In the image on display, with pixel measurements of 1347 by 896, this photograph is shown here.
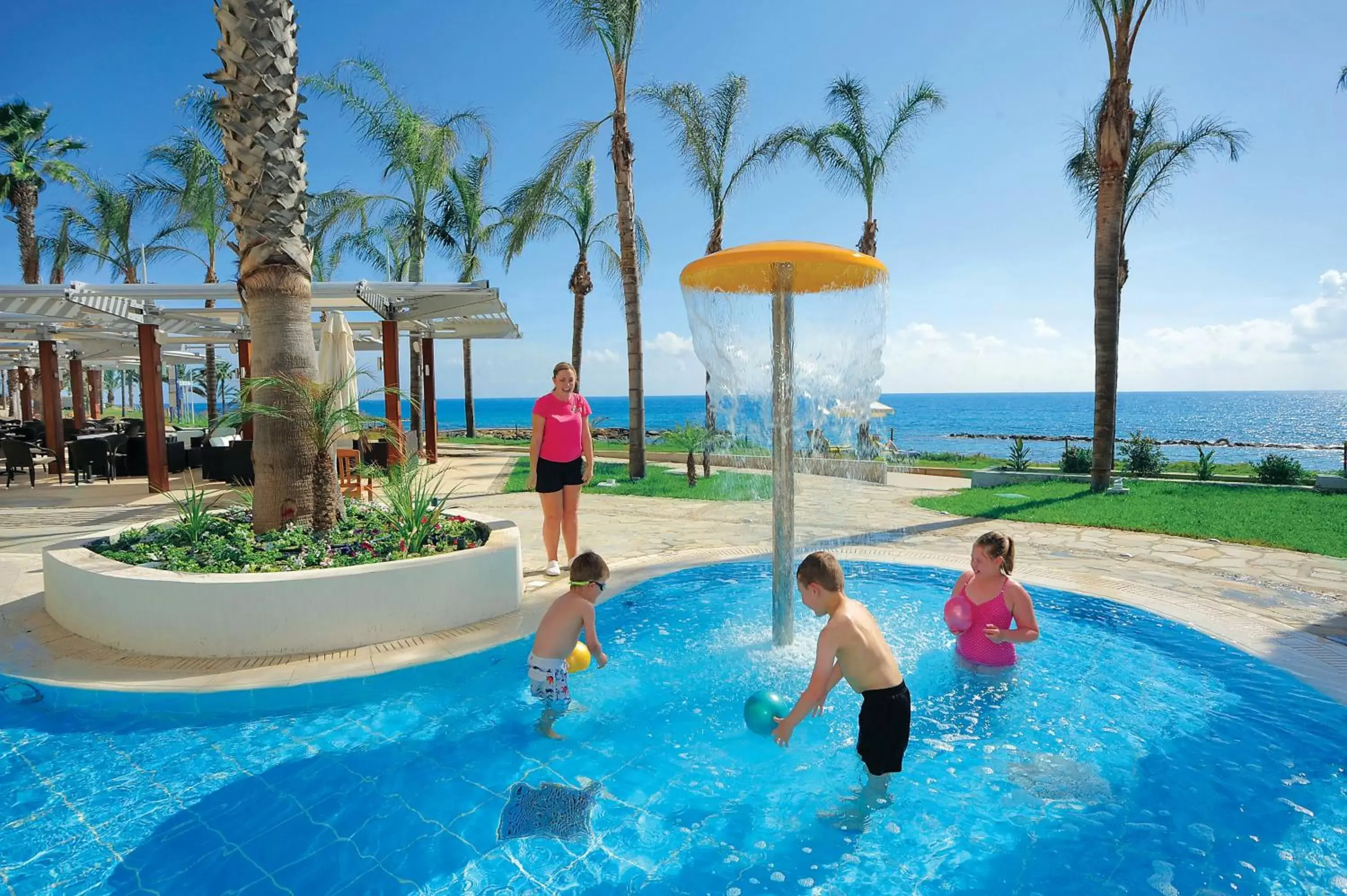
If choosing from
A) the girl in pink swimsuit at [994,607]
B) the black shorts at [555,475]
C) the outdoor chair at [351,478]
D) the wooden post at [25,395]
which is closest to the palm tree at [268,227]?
the black shorts at [555,475]

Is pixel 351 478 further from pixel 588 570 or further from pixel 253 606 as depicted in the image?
pixel 588 570

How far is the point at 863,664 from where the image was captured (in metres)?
3.06

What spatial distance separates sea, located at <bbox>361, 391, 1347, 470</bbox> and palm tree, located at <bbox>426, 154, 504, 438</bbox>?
7074mm

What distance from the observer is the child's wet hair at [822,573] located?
10.1 ft

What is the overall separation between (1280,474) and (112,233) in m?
35.7

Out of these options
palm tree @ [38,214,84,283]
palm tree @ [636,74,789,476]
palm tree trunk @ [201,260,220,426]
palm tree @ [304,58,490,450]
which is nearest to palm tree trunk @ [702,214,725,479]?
palm tree @ [636,74,789,476]

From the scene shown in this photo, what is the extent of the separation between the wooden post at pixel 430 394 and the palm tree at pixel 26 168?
1208cm

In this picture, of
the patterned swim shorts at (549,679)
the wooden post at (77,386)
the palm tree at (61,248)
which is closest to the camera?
the patterned swim shorts at (549,679)

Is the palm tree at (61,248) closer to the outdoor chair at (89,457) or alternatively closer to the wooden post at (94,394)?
the wooden post at (94,394)

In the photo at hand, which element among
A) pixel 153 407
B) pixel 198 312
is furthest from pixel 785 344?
pixel 198 312

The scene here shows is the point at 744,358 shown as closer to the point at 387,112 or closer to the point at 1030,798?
the point at 1030,798

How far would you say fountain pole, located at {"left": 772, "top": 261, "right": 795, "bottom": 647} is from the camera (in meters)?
4.79

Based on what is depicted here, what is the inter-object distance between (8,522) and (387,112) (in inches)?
561

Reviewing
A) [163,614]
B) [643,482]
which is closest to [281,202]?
[163,614]
